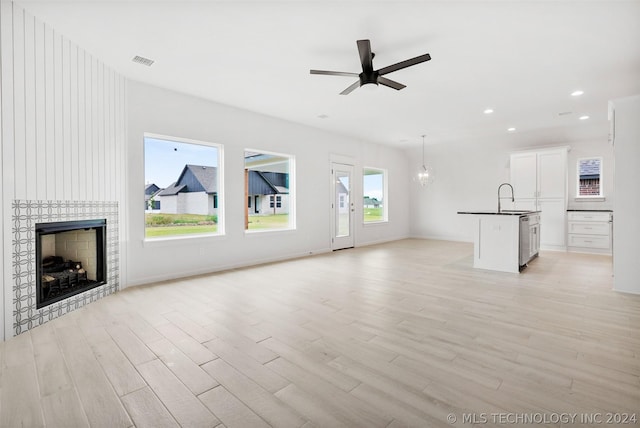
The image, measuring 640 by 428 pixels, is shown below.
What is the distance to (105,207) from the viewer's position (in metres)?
3.86

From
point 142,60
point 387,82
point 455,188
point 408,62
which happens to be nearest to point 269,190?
point 142,60

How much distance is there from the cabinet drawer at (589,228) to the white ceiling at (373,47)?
8.58 ft

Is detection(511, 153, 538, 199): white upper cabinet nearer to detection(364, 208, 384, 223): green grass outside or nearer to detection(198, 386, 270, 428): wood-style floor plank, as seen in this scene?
detection(364, 208, 384, 223): green grass outside

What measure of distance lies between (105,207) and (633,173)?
21.8ft

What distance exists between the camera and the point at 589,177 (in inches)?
283

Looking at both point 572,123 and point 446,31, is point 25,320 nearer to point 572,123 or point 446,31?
point 446,31

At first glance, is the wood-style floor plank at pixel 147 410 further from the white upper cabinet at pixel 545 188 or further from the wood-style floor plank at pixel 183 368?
the white upper cabinet at pixel 545 188

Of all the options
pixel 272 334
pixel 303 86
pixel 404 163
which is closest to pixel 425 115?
pixel 303 86

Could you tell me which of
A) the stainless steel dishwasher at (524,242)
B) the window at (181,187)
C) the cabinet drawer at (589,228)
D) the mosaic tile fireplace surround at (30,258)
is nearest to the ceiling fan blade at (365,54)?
the window at (181,187)

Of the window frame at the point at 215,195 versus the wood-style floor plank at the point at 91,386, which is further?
the window frame at the point at 215,195

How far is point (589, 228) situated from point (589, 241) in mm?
290

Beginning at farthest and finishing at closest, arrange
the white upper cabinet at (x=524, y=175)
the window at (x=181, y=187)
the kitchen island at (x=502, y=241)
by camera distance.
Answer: the white upper cabinet at (x=524, y=175), the kitchen island at (x=502, y=241), the window at (x=181, y=187)

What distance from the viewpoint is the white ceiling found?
9.05 feet

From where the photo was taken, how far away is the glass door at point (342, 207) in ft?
24.4
